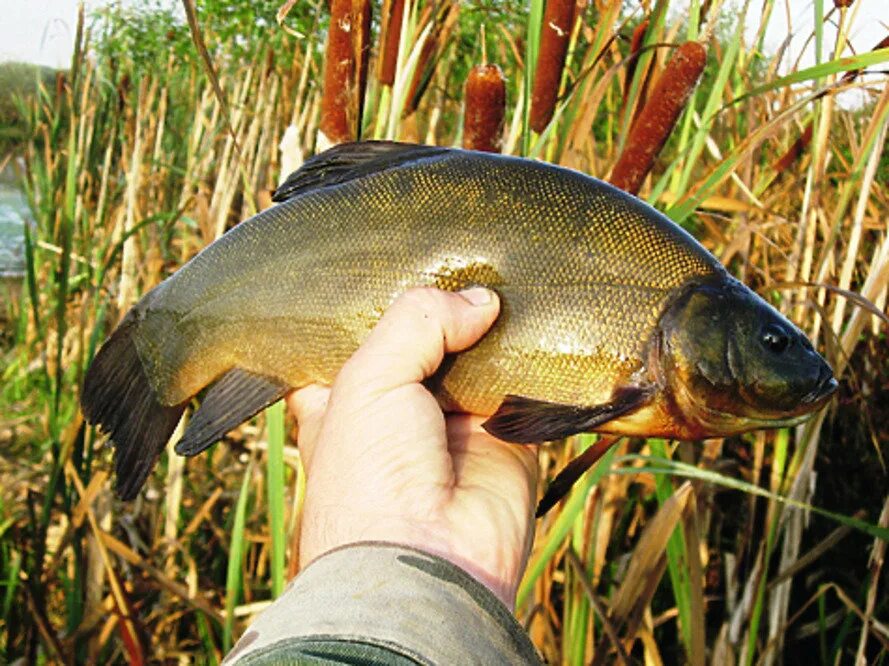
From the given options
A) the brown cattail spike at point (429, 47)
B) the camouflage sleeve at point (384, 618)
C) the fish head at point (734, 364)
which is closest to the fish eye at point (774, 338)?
the fish head at point (734, 364)

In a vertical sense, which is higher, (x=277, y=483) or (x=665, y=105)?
(x=665, y=105)

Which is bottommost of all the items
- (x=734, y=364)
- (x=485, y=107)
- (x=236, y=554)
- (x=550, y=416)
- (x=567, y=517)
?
(x=236, y=554)

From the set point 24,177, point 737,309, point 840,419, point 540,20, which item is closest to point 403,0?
point 540,20

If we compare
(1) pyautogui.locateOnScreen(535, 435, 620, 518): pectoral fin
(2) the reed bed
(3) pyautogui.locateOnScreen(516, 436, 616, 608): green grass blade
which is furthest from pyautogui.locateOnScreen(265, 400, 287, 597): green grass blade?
(1) pyautogui.locateOnScreen(535, 435, 620, 518): pectoral fin

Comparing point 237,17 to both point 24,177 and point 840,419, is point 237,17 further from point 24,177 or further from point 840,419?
point 840,419

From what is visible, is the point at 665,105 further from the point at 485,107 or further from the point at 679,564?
the point at 679,564

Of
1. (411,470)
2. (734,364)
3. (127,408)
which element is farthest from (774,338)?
(127,408)
